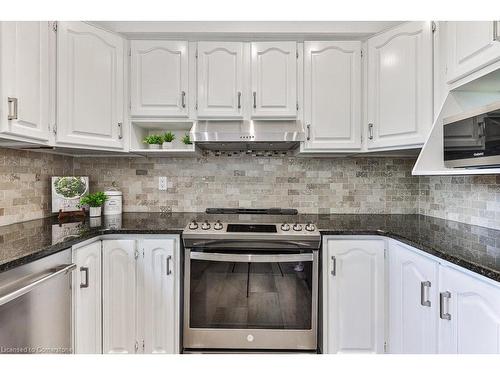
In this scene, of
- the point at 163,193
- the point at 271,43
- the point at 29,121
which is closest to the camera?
the point at 29,121

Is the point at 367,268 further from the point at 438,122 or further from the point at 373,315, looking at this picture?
the point at 438,122

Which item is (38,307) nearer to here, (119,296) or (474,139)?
(119,296)

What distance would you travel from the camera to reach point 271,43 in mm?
1987

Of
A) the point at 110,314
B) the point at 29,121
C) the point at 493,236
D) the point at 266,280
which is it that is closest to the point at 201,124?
the point at 29,121

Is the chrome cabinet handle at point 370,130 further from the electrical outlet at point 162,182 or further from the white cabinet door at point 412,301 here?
the electrical outlet at point 162,182

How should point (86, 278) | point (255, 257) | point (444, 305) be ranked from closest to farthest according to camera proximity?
point (444, 305), point (86, 278), point (255, 257)

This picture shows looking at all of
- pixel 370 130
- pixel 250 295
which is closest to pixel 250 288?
pixel 250 295

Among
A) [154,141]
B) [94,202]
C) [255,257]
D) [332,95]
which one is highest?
[332,95]

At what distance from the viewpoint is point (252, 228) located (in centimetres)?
180

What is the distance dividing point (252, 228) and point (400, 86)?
4.02 feet

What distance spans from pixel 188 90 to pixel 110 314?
57.1 inches

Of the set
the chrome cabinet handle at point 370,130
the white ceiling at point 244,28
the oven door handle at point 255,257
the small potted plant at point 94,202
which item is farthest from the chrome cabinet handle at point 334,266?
the small potted plant at point 94,202

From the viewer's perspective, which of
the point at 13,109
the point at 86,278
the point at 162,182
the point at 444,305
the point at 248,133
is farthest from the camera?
the point at 162,182

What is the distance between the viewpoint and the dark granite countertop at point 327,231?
1.12 m
